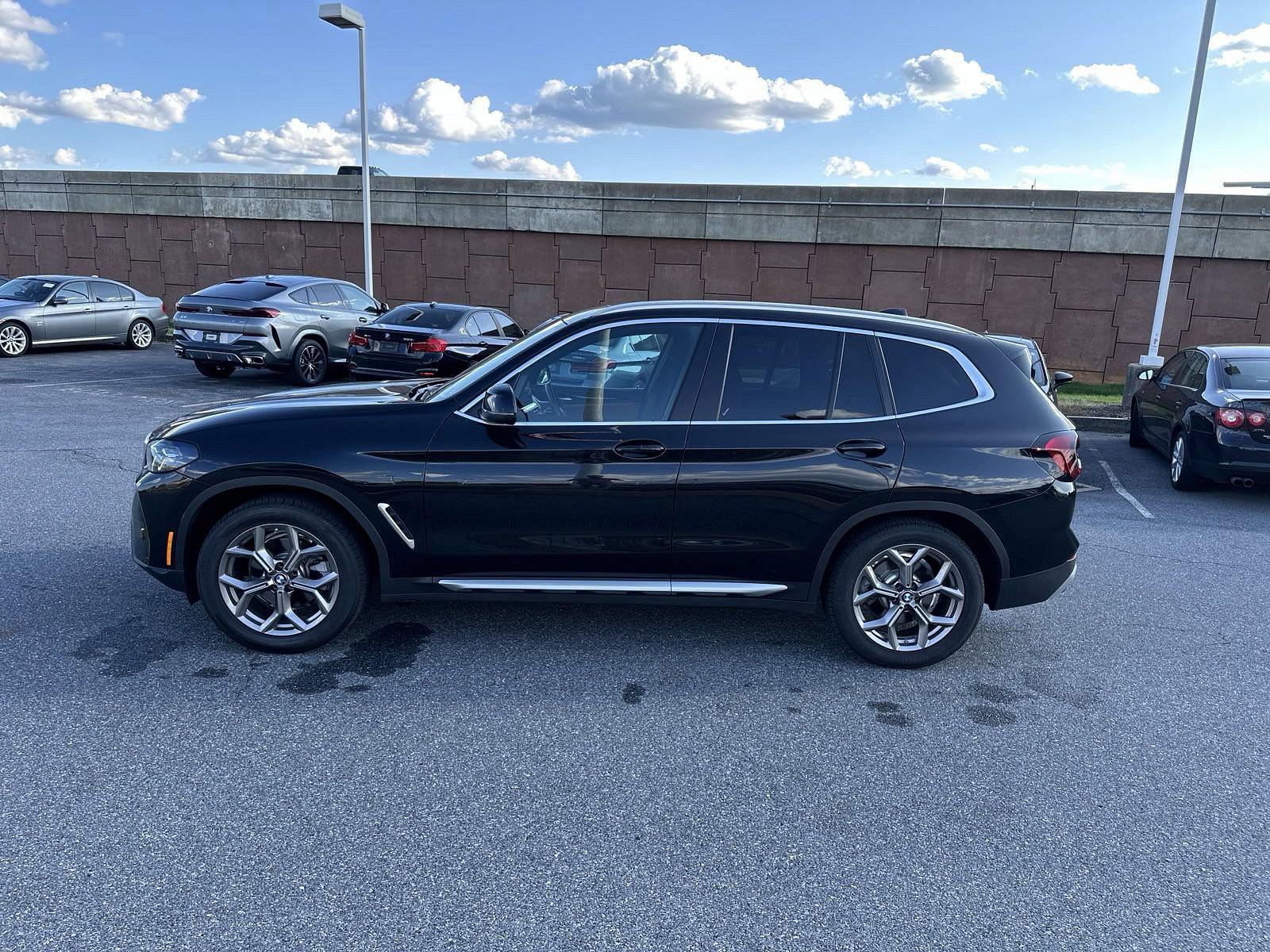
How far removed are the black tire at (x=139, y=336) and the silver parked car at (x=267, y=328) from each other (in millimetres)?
5156

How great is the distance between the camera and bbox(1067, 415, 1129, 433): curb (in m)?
12.9

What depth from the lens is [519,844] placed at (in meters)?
3.05

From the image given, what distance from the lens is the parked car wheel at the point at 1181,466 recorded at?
29.0 feet

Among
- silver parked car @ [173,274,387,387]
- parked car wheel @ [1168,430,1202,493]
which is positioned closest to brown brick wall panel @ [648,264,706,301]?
silver parked car @ [173,274,387,387]

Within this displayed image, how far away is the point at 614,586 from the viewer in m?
4.48

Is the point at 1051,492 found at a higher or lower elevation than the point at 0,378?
higher

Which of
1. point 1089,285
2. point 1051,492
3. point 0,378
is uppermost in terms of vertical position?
point 1089,285

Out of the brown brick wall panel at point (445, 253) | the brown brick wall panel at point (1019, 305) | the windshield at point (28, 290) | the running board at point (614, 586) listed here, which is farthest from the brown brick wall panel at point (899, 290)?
the windshield at point (28, 290)

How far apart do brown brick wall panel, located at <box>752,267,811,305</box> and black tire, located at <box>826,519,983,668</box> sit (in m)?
15.1

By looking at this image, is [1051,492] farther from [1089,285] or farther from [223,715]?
[1089,285]

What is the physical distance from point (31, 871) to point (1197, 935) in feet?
11.5

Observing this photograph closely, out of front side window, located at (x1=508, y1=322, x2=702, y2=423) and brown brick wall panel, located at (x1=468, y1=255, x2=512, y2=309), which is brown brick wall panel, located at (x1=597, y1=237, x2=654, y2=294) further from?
front side window, located at (x1=508, y1=322, x2=702, y2=423)

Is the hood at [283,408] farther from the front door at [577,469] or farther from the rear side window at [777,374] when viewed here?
the rear side window at [777,374]

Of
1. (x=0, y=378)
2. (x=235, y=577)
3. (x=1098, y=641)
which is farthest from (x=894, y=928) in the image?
(x=0, y=378)
